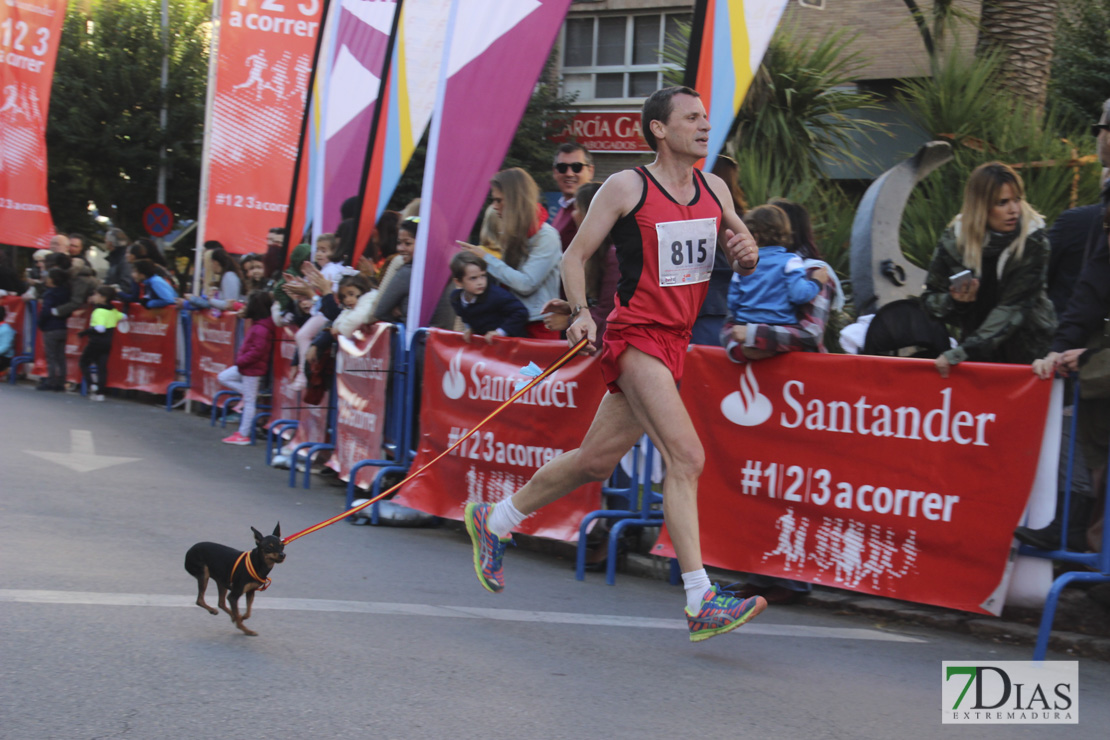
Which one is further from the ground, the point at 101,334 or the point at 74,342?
the point at 101,334

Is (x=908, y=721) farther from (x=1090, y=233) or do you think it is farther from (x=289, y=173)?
(x=289, y=173)

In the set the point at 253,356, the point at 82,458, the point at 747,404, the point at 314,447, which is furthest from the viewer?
the point at 253,356

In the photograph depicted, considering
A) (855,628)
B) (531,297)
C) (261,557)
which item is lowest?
(855,628)

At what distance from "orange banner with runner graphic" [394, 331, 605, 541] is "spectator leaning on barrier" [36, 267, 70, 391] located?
10726 mm

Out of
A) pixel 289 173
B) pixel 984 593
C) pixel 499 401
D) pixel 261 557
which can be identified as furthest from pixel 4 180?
pixel 984 593

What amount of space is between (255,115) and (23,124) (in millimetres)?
4768

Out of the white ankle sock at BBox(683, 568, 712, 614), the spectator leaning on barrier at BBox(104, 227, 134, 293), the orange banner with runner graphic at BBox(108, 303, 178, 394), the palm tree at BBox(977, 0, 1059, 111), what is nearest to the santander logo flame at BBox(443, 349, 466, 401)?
the white ankle sock at BBox(683, 568, 712, 614)

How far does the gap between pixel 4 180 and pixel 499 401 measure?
14.0m

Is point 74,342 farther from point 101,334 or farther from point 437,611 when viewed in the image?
point 437,611

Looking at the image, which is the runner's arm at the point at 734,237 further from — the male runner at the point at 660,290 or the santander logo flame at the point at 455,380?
the santander logo flame at the point at 455,380

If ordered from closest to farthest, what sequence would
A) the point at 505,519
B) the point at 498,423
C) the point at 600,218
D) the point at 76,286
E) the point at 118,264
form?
the point at 600,218 < the point at 505,519 < the point at 498,423 < the point at 118,264 < the point at 76,286

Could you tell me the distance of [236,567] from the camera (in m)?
4.52

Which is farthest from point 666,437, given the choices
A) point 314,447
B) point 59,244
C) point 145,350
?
point 59,244

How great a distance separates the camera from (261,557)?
4.46m
